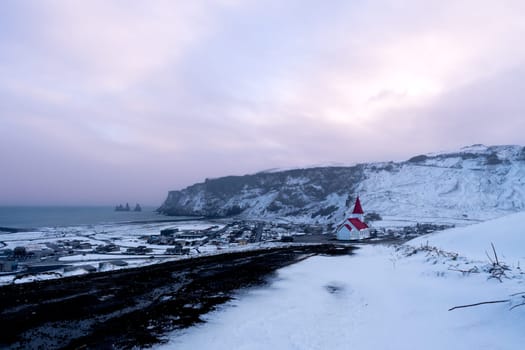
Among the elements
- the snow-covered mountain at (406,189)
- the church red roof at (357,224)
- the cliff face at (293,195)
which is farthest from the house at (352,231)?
the cliff face at (293,195)

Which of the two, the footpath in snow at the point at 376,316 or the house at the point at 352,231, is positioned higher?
the footpath in snow at the point at 376,316

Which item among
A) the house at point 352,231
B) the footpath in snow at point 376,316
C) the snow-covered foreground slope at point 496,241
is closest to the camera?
the footpath in snow at point 376,316

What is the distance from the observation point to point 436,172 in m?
133

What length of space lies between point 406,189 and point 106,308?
127 meters

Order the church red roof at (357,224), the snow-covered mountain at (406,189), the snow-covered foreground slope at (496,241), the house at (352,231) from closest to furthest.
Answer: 1. the snow-covered foreground slope at (496,241)
2. the house at (352,231)
3. the church red roof at (357,224)
4. the snow-covered mountain at (406,189)

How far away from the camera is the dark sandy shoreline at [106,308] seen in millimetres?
7113

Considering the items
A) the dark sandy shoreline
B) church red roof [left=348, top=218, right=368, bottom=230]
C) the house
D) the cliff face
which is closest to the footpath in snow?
the dark sandy shoreline

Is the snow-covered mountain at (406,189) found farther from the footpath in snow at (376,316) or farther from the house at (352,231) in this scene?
the footpath in snow at (376,316)

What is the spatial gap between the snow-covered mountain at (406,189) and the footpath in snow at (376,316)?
3539 inches

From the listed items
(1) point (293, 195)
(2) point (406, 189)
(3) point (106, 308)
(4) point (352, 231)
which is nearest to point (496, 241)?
(3) point (106, 308)

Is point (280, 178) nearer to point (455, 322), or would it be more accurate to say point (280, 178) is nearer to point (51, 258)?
point (51, 258)

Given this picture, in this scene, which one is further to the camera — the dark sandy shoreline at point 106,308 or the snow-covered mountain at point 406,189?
the snow-covered mountain at point 406,189

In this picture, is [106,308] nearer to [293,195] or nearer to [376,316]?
[376,316]

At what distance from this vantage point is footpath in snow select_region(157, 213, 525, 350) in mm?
→ 6320
